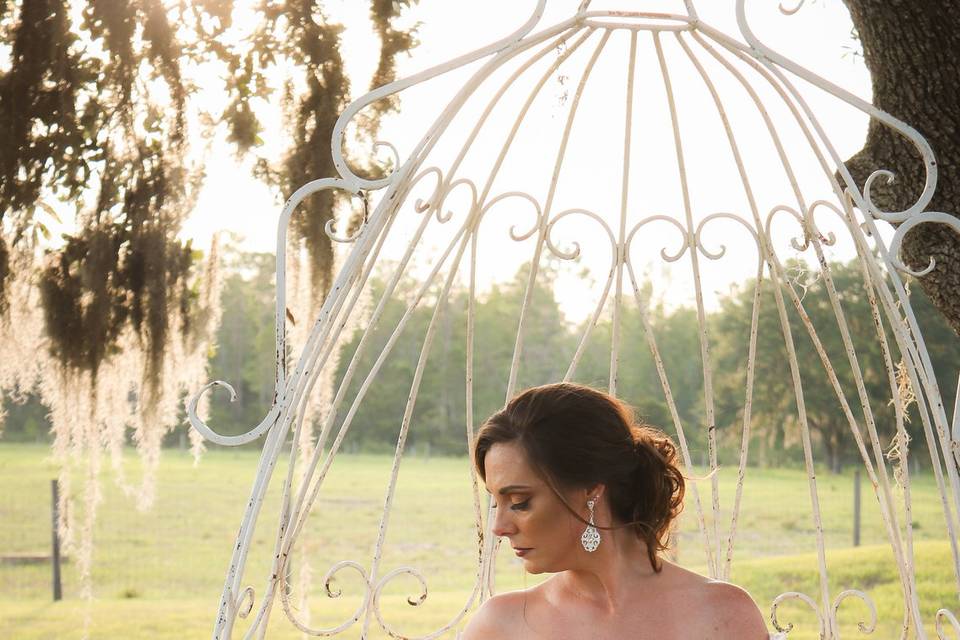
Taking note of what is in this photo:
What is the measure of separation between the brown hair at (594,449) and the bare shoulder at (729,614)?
0.10 meters

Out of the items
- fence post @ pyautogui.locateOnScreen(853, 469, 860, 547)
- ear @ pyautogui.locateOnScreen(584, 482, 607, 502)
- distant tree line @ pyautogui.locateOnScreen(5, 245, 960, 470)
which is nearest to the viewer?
ear @ pyautogui.locateOnScreen(584, 482, 607, 502)

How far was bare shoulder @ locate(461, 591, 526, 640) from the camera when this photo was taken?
1.87 m

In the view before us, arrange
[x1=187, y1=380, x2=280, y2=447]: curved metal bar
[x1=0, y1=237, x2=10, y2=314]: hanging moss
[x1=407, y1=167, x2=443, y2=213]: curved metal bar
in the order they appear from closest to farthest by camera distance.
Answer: [x1=187, y1=380, x2=280, y2=447]: curved metal bar < [x1=407, y1=167, x2=443, y2=213]: curved metal bar < [x1=0, y1=237, x2=10, y2=314]: hanging moss

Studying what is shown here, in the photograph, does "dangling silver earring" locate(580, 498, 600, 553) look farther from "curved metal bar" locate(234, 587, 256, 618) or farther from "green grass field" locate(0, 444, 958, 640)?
"green grass field" locate(0, 444, 958, 640)

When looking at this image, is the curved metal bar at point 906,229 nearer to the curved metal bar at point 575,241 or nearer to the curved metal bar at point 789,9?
the curved metal bar at point 789,9

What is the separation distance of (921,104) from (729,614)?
4.20ft

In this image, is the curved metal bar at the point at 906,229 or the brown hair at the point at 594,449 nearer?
the brown hair at the point at 594,449

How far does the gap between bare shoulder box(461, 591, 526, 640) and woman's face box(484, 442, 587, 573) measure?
158 mm

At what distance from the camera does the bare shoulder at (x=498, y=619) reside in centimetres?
187

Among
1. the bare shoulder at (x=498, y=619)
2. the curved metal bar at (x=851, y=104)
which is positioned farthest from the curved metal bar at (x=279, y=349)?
the curved metal bar at (x=851, y=104)

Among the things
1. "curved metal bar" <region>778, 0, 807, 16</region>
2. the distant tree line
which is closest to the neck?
"curved metal bar" <region>778, 0, 807, 16</region>

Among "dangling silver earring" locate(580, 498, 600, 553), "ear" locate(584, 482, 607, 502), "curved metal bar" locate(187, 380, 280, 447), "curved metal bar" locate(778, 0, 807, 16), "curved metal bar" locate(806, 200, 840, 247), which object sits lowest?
"dangling silver earring" locate(580, 498, 600, 553)

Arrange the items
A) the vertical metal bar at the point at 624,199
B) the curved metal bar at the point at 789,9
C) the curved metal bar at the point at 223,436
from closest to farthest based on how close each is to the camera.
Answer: the curved metal bar at the point at 223,436, the curved metal bar at the point at 789,9, the vertical metal bar at the point at 624,199

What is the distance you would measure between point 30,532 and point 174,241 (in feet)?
30.0
